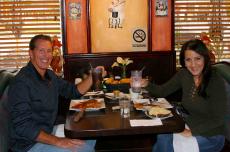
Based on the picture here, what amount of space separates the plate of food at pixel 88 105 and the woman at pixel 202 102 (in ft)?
1.76

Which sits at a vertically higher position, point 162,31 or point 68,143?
point 162,31

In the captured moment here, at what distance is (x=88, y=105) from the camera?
7.93ft

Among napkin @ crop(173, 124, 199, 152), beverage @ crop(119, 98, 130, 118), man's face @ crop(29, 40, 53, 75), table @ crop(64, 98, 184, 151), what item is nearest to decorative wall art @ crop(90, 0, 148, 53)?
man's face @ crop(29, 40, 53, 75)

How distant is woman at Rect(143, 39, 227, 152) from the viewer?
228cm

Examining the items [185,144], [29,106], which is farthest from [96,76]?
[185,144]

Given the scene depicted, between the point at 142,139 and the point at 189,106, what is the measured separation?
4.33 ft

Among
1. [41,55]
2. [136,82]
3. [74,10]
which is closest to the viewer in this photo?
[41,55]

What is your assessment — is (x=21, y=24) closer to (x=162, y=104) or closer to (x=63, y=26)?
(x=63, y=26)

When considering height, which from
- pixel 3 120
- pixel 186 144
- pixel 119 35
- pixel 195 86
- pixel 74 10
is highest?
pixel 74 10

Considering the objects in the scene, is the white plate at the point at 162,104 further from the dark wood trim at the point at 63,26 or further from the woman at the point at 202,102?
the dark wood trim at the point at 63,26

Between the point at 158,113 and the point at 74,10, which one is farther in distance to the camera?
the point at 74,10

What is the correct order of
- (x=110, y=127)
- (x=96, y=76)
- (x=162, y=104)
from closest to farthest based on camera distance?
(x=110, y=127), (x=162, y=104), (x=96, y=76)

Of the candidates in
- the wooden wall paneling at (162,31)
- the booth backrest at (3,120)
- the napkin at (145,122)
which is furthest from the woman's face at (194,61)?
the wooden wall paneling at (162,31)

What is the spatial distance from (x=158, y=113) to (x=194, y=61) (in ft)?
1.81
